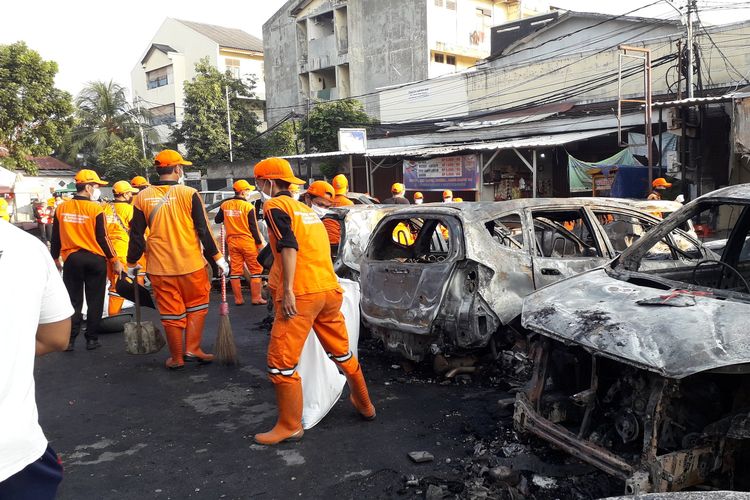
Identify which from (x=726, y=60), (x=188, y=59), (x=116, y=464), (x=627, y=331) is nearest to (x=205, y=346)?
(x=116, y=464)

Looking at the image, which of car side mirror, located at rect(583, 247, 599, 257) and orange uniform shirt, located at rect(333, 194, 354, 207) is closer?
car side mirror, located at rect(583, 247, 599, 257)

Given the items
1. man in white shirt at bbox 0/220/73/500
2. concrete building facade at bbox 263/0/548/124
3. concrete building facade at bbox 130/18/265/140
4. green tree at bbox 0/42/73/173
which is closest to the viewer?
man in white shirt at bbox 0/220/73/500

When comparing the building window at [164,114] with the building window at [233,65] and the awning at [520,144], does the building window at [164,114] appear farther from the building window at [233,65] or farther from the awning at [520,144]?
the awning at [520,144]

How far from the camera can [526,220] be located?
17.6 ft

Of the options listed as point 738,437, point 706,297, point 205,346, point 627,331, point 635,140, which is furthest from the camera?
point 635,140

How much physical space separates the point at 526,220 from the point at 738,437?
2.85m

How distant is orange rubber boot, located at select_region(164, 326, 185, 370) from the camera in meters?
5.71

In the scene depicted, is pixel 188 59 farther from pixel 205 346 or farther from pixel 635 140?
pixel 205 346

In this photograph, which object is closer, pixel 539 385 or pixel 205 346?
pixel 539 385

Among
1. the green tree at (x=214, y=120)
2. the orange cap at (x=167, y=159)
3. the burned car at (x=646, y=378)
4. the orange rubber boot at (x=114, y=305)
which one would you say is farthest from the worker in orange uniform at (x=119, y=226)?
the green tree at (x=214, y=120)

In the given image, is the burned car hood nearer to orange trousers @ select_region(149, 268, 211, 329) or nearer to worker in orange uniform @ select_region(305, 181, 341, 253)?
orange trousers @ select_region(149, 268, 211, 329)

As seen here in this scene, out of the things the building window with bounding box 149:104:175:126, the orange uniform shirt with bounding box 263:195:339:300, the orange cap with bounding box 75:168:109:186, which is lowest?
the orange uniform shirt with bounding box 263:195:339:300

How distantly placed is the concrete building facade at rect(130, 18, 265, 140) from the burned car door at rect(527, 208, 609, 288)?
42.8 meters

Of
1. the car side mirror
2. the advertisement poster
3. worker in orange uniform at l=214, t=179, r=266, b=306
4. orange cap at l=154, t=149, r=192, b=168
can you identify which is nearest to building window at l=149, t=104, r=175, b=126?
the advertisement poster
